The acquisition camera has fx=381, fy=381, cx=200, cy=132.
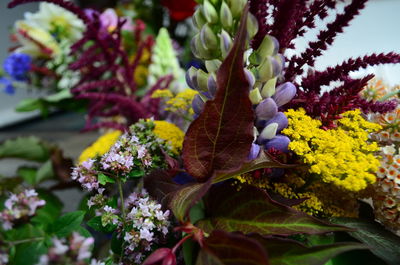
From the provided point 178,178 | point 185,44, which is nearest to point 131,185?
point 178,178

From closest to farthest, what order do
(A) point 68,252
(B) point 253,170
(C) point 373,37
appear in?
(A) point 68,252 → (B) point 253,170 → (C) point 373,37

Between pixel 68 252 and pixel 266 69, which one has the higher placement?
pixel 266 69

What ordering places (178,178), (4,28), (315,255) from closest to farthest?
(315,255) < (178,178) < (4,28)

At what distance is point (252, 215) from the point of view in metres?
0.28

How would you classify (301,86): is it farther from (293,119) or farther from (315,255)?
(315,255)

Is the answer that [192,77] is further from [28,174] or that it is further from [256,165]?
[28,174]

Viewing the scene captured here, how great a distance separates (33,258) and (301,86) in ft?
0.77

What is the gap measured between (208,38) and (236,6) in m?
0.03

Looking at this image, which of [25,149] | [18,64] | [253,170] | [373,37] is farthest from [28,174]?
[373,37]

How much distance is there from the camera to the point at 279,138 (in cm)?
29

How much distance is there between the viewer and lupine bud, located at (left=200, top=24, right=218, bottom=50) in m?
0.27

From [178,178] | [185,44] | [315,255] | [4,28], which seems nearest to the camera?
[315,255]

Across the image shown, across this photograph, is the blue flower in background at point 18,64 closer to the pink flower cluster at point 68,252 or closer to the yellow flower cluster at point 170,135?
the yellow flower cluster at point 170,135

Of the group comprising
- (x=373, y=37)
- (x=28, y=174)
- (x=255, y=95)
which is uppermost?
(x=373, y=37)
